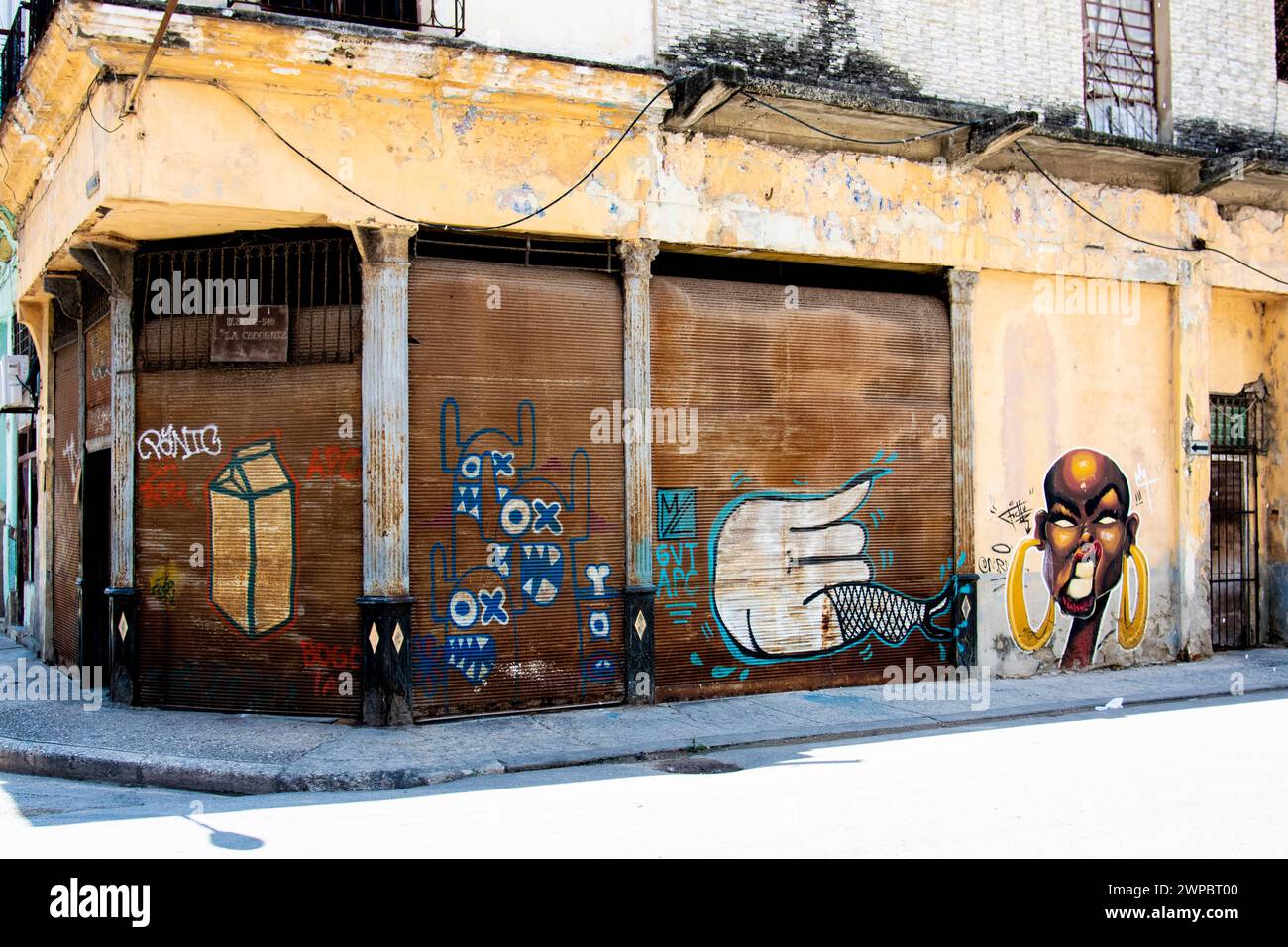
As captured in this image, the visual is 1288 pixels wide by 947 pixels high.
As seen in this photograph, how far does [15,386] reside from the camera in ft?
44.9

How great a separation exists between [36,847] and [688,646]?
5.77 metres

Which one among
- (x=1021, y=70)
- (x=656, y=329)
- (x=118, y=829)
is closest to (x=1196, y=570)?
(x=1021, y=70)

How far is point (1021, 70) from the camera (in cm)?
1208

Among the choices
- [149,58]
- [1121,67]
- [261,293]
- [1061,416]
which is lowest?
[1061,416]

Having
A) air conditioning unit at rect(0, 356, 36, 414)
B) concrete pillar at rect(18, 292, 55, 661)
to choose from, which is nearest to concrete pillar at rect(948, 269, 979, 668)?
concrete pillar at rect(18, 292, 55, 661)

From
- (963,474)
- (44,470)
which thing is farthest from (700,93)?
Result: (44,470)

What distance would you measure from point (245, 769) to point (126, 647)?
2.70 meters

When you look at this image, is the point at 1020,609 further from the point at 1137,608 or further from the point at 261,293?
the point at 261,293

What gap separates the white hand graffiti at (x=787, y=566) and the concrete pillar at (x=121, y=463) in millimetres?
4995

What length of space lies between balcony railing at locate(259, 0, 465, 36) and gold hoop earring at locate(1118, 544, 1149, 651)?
875 centimetres

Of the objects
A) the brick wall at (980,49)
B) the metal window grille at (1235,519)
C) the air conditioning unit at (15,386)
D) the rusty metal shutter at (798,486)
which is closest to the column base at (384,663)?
the rusty metal shutter at (798,486)

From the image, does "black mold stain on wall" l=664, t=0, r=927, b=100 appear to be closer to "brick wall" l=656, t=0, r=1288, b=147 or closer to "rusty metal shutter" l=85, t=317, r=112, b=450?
"brick wall" l=656, t=0, r=1288, b=147

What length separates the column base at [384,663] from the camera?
9.06 m
